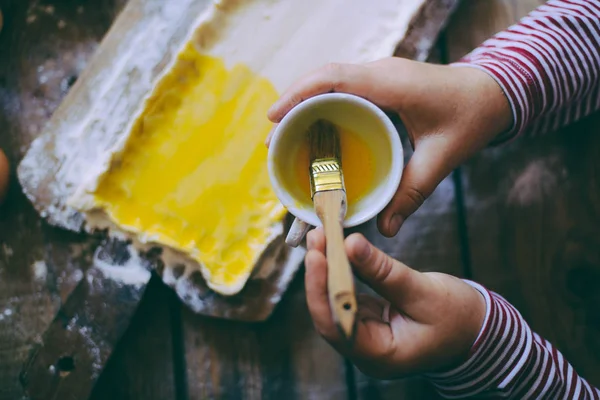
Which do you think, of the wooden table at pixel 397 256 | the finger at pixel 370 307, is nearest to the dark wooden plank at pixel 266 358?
the wooden table at pixel 397 256

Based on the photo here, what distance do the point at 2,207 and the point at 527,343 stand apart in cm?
65

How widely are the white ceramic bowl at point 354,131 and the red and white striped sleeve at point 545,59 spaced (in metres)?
0.16

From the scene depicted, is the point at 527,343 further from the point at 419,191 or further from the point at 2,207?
the point at 2,207

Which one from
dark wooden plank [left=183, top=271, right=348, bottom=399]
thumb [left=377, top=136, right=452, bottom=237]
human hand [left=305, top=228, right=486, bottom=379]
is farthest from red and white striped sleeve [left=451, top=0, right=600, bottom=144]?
dark wooden plank [left=183, top=271, right=348, bottom=399]

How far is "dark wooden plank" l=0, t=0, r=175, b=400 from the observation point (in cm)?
67

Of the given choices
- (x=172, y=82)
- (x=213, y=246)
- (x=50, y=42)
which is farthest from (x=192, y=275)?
(x=50, y=42)

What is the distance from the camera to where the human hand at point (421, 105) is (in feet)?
1.70

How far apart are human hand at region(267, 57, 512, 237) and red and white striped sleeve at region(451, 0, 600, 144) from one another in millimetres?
25

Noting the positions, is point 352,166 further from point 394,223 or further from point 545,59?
point 545,59

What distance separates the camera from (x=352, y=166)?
53 centimetres

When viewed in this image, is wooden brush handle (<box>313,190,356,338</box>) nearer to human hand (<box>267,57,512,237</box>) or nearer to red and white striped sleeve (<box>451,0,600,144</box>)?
human hand (<box>267,57,512,237</box>)

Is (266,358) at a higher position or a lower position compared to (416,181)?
lower

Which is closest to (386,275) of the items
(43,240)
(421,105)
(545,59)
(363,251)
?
(363,251)

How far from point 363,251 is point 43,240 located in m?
0.45
